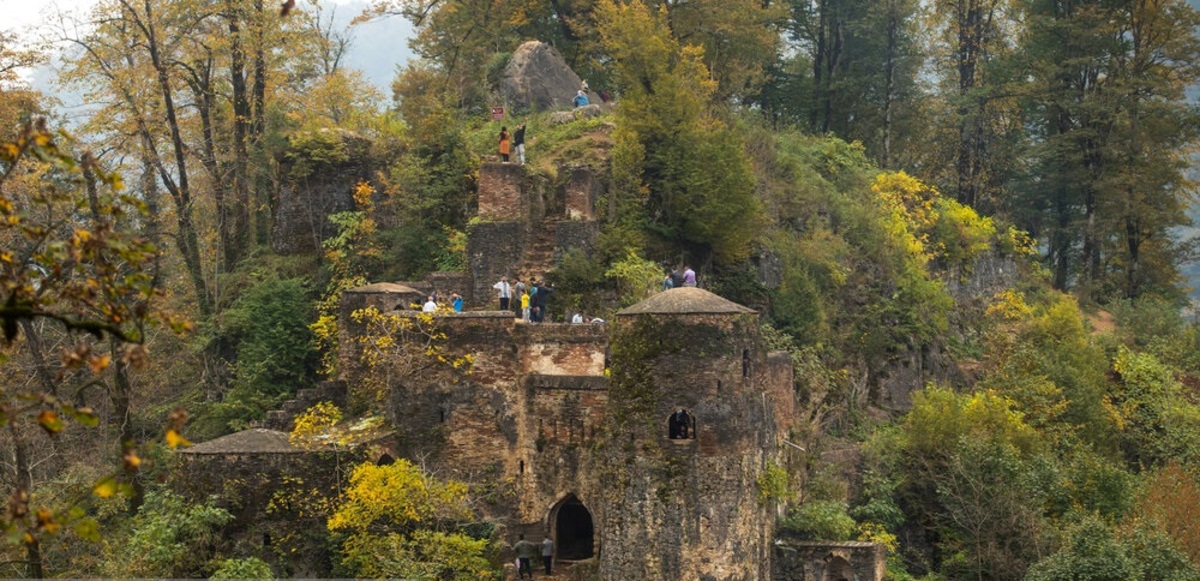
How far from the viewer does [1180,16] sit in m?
41.6

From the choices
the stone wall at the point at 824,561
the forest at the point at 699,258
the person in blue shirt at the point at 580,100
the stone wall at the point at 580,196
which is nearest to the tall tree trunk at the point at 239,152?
the forest at the point at 699,258

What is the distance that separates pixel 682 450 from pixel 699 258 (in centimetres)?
964

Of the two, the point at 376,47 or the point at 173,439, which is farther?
the point at 376,47

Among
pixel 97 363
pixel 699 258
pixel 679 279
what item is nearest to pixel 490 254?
pixel 679 279

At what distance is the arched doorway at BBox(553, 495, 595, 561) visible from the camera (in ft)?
76.1

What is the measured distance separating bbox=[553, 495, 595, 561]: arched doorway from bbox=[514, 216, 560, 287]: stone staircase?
217 inches

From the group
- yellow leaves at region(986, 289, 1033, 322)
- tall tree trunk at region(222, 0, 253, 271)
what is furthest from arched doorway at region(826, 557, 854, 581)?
tall tree trunk at region(222, 0, 253, 271)

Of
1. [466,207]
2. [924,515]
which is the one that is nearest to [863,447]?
[924,515]

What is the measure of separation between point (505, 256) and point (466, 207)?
2.93m

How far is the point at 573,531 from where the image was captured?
23.8 meters

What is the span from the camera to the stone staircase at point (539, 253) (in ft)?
89.4

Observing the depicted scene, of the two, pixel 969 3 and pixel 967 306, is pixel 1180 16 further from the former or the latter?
pixel 967 306

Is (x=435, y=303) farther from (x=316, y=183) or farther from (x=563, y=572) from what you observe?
(x=316, y=183)

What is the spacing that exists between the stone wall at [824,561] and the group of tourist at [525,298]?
664 cm
